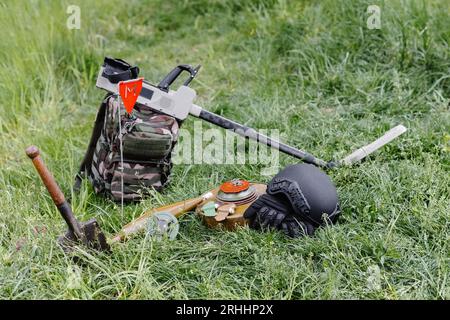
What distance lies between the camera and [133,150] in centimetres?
335

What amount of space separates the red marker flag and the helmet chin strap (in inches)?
48.5

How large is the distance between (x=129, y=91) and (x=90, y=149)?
633mm

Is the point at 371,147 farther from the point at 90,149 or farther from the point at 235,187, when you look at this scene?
the point at 90,149

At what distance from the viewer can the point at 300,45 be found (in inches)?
194

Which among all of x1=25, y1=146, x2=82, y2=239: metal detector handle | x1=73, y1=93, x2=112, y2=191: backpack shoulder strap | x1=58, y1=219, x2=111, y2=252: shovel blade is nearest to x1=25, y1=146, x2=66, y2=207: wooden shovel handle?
x1=25, y1=146, x2=82, y2=239: metal detector handle

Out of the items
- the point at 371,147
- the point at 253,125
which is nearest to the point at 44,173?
the point at 371,147

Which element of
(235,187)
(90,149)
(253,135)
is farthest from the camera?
(90,149)

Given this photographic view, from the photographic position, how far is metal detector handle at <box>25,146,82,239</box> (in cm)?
244

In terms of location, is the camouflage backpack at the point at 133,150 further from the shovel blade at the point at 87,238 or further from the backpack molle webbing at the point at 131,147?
the shovel blade at the point at 87,238

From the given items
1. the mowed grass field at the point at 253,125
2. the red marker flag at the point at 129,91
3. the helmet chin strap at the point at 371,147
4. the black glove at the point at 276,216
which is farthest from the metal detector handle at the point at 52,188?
the helmet chin strap at the point at 371,147

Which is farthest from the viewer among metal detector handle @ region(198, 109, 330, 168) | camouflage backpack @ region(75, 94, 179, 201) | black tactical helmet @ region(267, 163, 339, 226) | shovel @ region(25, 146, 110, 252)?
metal detector handle @ region(198, 109, 330, 168)

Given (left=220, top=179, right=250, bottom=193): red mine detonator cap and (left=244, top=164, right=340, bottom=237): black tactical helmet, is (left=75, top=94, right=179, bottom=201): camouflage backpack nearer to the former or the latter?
(left=220, top=179, right=250, bottom=193): red mine detonator cap

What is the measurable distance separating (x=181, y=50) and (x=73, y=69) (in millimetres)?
1135
